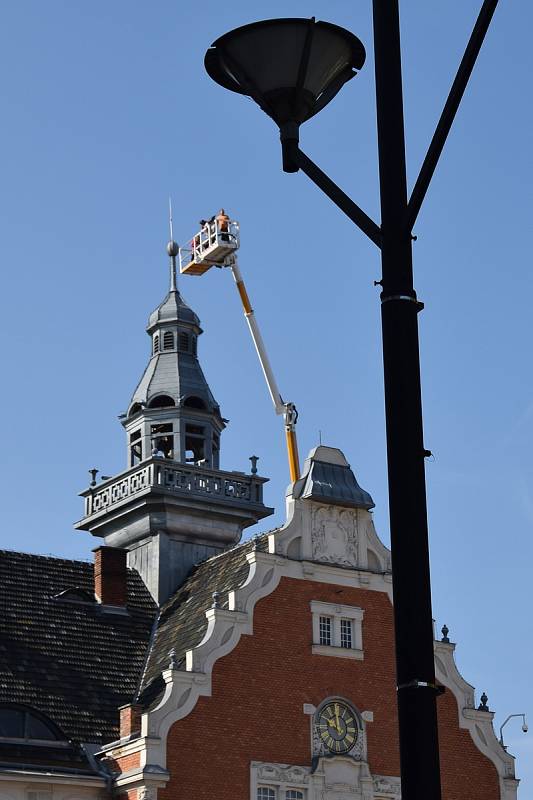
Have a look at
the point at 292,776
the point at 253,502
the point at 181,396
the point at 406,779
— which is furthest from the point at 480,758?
the point at 406,779

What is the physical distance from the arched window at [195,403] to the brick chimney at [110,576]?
608cm

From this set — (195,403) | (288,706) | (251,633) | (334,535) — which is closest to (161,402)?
(195,403)

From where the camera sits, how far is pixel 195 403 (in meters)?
47.1

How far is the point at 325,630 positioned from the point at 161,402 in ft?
36.4

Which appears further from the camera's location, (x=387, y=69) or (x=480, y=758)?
(x=480, y=758)

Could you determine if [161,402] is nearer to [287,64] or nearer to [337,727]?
[337,727]

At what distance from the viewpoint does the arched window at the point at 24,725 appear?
117 ft

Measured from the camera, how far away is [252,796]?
1417 inches

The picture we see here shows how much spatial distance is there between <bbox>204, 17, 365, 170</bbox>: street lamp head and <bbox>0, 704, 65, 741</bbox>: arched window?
2779 centimetres

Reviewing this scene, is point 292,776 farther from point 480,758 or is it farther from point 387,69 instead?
point 387,69

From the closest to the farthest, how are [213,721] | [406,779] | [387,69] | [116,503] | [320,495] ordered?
[406,779] < [387,69] < [213,721] < [320,495] < [116,503]

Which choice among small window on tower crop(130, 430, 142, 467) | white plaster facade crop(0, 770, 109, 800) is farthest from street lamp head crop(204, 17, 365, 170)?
small window on tower crop(130, 430, 142, 467)

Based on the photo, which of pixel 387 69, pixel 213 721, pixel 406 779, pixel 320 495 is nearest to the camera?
pixel 406 779

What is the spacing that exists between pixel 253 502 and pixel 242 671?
9250mm
